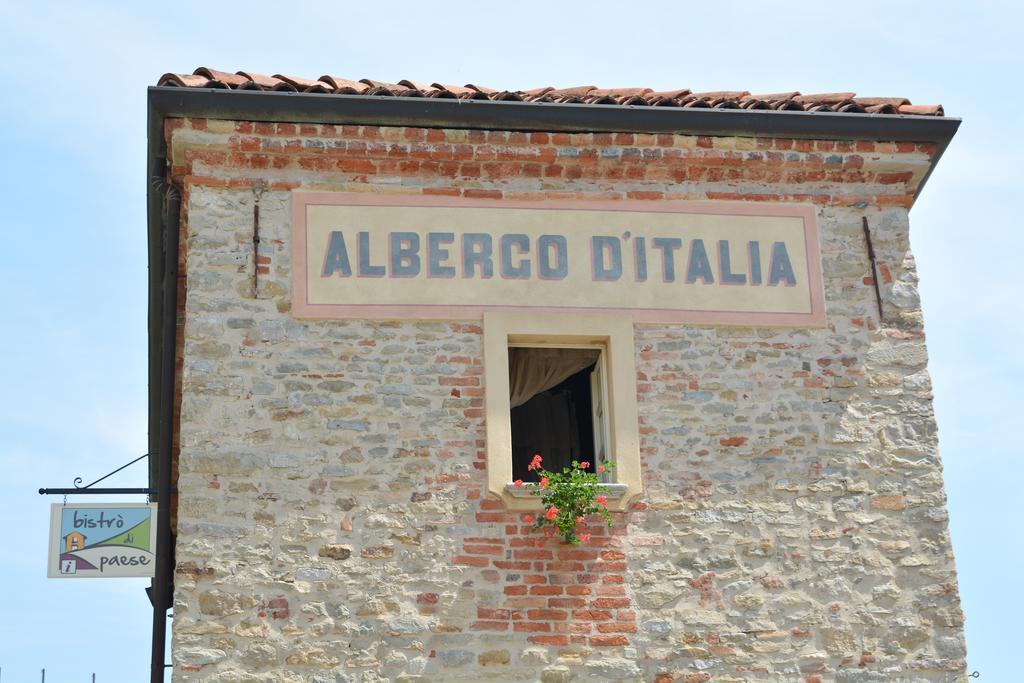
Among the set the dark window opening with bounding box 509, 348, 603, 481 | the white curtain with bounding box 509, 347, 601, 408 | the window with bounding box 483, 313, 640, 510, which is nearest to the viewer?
the window with bounding box 483, 313, 640, 510

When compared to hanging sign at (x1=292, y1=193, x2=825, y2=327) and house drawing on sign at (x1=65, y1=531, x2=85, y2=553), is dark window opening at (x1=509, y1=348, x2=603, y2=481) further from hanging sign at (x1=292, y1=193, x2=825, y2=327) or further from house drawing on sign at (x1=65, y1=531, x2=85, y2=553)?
house drawing on sign at (x1=65, y1=531, x2=85, y2=553)

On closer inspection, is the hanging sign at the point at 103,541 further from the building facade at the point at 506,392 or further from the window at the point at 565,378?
the window at the point at 565,378

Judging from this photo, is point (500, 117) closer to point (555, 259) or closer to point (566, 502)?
point (555, 259)

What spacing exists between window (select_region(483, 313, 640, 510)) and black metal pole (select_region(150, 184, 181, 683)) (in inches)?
88.6

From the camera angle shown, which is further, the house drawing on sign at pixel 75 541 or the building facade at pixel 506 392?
the house drawing on sign at pixel 75 541

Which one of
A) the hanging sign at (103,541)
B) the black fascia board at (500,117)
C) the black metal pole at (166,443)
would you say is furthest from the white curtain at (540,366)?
the hanging sign at (103,541)

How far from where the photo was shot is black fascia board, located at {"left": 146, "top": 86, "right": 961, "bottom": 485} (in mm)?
10523

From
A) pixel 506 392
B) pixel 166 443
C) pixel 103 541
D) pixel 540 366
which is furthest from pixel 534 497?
pixel 103 541

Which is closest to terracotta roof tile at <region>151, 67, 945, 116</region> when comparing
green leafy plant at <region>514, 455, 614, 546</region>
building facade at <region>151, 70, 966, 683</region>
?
building facade at <region>151, 70, 966, 683</region>

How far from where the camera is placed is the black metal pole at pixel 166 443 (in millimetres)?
10508

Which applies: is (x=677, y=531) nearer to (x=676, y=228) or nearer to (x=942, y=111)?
(x=676, y=228)

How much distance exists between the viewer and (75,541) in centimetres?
1067

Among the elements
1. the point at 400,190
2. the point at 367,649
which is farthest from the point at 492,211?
the point at 367,649

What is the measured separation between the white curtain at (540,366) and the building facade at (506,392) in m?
0.16
